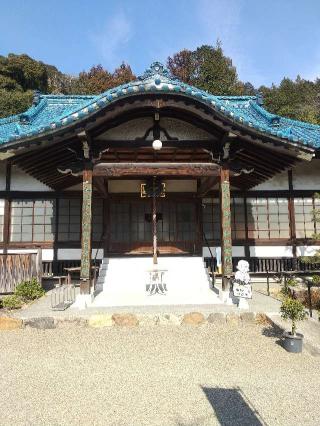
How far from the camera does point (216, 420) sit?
3439mm

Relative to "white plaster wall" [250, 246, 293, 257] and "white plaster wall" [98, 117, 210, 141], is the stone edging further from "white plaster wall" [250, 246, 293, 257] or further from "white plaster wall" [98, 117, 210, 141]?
"white plaster wall" [250, 246, 293, 257]

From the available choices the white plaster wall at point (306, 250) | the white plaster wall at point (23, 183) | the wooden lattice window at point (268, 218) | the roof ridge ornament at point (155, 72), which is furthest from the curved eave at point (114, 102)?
the white plaster wall at point (306, 250)

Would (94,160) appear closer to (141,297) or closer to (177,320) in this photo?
(141,297)

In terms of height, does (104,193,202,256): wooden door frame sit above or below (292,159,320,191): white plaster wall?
below

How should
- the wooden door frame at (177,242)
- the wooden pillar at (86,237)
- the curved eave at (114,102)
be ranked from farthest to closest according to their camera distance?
the wooden door frame at (177,242) < the wooden pillar at (86,237) < the curved eave at (114,102)

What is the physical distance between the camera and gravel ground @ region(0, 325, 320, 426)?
3.54 m

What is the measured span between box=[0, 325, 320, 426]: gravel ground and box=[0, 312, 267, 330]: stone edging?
18 centimetres

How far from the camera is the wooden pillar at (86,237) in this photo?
7867 mm

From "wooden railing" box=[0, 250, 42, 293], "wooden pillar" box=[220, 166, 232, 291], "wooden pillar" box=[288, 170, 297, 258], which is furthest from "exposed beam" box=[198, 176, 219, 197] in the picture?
"wooden railing" box=[0, 250, 42, 293]

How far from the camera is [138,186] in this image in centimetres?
1201

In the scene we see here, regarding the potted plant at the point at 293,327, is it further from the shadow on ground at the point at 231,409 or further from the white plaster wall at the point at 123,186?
the white plaster wall at the point at 123,186

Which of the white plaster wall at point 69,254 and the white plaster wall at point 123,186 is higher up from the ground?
the white plaster wall at point 123,186

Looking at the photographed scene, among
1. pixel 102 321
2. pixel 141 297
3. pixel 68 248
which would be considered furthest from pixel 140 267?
pixel 102 321

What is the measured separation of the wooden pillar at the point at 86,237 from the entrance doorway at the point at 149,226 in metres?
3.86
